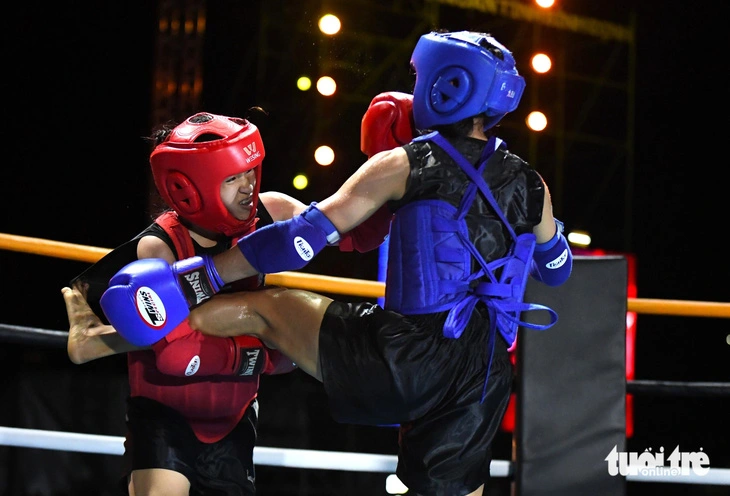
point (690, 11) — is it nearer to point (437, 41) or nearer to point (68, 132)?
point (68, 132)

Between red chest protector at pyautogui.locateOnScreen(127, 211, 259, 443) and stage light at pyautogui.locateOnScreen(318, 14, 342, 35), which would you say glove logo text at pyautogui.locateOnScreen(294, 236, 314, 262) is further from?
stage light at pyautogui.locateOnScreen(318, 14, 342, 35)

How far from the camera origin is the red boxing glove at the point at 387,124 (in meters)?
1.89

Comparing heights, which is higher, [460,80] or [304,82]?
[304,82]

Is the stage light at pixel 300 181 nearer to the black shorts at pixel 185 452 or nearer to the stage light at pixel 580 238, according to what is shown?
the stage light at pixel 580 238

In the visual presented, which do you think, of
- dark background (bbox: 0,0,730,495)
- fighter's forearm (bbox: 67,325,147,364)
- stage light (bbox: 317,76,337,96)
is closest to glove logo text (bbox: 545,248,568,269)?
fighter's forearm (bbox: 67,325,147,364)

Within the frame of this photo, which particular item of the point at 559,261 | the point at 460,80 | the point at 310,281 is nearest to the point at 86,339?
the point at 310,281

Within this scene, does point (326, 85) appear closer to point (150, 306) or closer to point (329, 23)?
point (329, 23)

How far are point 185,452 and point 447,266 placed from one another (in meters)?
0.64

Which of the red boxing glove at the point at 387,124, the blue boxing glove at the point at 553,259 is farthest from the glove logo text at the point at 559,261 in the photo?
the red boxing glove at the point at 387,124

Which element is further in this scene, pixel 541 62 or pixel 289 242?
pixel 541 62

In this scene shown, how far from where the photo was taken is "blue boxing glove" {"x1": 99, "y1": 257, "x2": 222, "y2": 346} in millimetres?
1558

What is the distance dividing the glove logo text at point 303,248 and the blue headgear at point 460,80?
352 mm

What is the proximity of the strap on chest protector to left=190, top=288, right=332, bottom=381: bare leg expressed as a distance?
0.85 ft

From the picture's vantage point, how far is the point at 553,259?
191 centimetres
